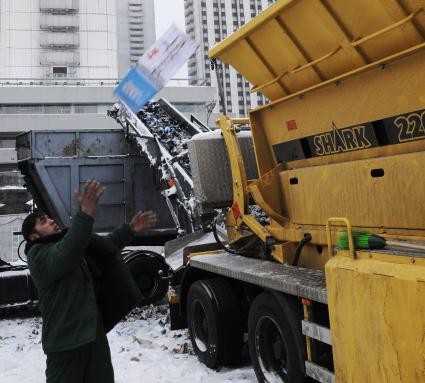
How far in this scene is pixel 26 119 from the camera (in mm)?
36312

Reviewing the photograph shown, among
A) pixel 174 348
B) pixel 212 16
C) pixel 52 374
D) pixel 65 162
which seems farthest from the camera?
pixel 212 16

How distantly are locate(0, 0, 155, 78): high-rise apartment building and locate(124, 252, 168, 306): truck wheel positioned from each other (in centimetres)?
4684

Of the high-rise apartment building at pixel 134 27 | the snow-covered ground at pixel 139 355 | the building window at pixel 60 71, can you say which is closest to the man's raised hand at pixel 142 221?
the snow-covered ground at pixel 139 355

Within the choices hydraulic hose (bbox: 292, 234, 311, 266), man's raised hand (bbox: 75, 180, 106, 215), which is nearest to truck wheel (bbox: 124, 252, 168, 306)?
hydraulic hose (bbox: 292, 234, 311, 266)

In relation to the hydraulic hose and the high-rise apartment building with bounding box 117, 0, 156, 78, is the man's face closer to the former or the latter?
the hydraulic hose

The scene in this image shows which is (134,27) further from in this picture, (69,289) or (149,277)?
(69,289)

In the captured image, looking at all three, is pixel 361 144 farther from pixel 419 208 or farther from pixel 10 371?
pixel 10 371

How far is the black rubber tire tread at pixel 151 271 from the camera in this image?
297 inches

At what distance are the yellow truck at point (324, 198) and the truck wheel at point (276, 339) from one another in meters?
0.01

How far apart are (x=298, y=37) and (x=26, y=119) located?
36479 mm

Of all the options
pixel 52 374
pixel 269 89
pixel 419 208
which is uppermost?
pixel 269 89

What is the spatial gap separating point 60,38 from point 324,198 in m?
54.6

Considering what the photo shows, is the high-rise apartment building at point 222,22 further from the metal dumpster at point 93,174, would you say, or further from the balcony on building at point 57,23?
the metal dumpster at point 93,174

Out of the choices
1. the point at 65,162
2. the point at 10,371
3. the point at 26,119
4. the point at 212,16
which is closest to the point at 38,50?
the point at 26,119
